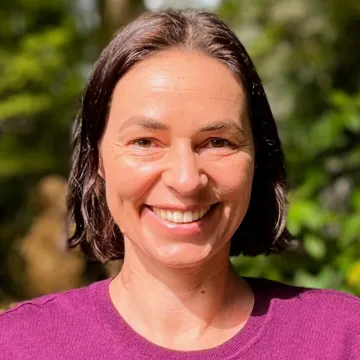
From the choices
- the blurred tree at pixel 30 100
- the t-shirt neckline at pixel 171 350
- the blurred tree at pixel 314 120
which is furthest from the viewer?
the blurred tree at pixel 30 100

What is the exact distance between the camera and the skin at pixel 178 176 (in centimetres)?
153

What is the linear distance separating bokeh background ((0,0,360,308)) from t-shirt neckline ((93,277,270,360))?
4.00ft

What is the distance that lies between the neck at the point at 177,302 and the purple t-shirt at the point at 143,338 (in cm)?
4

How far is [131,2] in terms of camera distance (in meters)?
5.27

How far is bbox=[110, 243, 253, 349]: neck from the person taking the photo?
1.66 m

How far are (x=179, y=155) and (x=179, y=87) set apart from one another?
0.48 feet

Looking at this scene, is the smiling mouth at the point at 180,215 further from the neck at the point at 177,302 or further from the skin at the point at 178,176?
the neck at the point at 177,302

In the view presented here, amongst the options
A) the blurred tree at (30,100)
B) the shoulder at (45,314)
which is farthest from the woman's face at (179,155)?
the blurred tree at (30,100)

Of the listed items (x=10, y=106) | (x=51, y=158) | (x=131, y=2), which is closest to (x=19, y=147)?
(x=51, y=158)

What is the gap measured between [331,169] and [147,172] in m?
3.09

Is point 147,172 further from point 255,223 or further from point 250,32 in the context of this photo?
point 250,32

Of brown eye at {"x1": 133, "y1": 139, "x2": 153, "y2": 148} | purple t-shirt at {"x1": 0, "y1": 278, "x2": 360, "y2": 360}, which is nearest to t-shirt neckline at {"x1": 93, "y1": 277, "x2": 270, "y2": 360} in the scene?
purple t-shirt at {"x1": 0, "y1": 278, "x2": 360, "y2": 360}

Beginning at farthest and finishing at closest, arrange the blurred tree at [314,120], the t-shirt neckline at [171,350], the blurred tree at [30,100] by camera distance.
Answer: the blurred tree at [30,100] < the blurred tree at [314,120] < the t-shirt neckline at [171,350]

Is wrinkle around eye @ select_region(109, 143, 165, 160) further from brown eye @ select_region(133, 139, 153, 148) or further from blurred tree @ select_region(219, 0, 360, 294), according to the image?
blurred tree @ select_region(219, 0, 360, 294)
